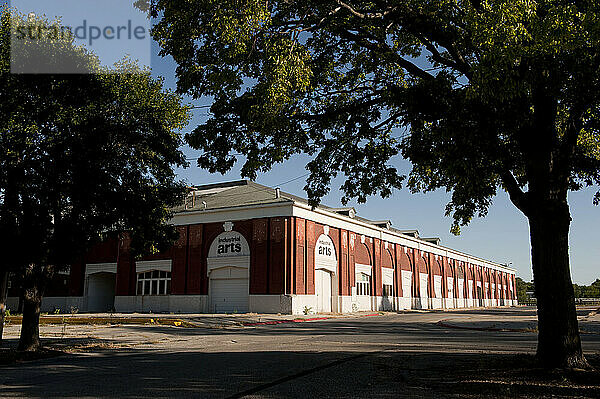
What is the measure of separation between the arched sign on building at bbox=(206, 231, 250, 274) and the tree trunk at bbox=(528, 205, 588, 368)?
29889 mm

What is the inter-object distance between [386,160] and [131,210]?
24.5 ft

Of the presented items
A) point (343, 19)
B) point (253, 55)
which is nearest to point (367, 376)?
point (253, 55)

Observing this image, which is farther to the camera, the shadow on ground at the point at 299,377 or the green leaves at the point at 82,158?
the green leaves at the point at 82,158

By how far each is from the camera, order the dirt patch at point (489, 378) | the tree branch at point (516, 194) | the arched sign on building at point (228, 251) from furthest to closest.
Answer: the arched sign on building at point (228, 251), the tree branch at point (516, 194), the dirt patch at point (489, 378)

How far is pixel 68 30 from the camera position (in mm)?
12906

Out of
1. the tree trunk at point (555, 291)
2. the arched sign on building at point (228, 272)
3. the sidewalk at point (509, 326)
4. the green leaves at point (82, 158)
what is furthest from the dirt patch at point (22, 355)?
the arched sign on building at point (228, 272)

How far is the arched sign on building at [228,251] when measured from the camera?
38.2 m

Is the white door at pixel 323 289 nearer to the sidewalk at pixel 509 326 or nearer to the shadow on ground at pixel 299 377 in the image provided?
the sidewalk at pixel 509 326

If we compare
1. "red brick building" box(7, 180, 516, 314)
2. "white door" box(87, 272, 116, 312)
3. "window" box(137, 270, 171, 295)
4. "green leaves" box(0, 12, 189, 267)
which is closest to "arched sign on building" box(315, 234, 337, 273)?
"red brick building" box(7, 180, 516, 314)

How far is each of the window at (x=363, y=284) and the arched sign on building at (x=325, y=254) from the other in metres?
4.78

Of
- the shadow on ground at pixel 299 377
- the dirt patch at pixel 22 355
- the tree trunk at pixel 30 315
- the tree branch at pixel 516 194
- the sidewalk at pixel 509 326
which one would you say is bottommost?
the sidewalk at pixel 509 326

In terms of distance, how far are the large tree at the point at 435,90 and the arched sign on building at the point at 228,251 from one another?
86.9 feet

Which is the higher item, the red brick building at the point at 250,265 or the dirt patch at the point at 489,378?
the red brick building at the point at 250,265

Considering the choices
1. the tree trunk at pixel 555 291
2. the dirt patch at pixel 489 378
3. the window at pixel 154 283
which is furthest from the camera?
the window at pixel 154 283
